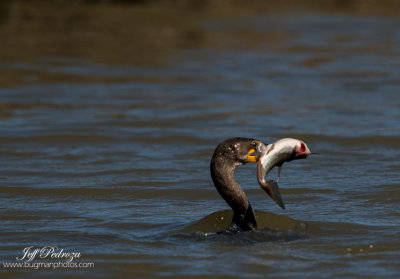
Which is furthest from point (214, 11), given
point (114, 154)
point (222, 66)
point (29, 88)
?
point (114, 154)

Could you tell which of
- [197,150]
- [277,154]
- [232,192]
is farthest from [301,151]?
[197,150]

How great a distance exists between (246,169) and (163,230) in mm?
2952

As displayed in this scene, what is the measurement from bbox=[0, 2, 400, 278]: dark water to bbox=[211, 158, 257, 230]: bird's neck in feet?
0.56

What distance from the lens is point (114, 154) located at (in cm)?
1126

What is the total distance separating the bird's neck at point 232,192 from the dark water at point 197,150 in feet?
0.56

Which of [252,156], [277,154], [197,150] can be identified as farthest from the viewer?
[197,150]

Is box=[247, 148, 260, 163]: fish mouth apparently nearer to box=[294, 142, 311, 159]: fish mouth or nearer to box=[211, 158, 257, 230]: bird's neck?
box=[211, 158, 257, 230]: bird's neck

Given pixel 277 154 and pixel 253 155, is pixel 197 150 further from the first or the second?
pixel 277 154

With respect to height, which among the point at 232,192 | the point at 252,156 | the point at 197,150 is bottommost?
the point at 197,150

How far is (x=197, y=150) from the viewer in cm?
1138

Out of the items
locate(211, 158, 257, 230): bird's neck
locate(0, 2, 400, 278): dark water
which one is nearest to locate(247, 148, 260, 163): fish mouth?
locate(211, 158, 257, 230): bird's neck

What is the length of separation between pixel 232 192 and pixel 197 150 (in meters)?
4.35

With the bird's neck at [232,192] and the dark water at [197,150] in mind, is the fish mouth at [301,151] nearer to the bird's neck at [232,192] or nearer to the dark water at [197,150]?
the bird's neck at [232,192]

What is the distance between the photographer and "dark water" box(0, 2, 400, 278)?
6906 millimetres
